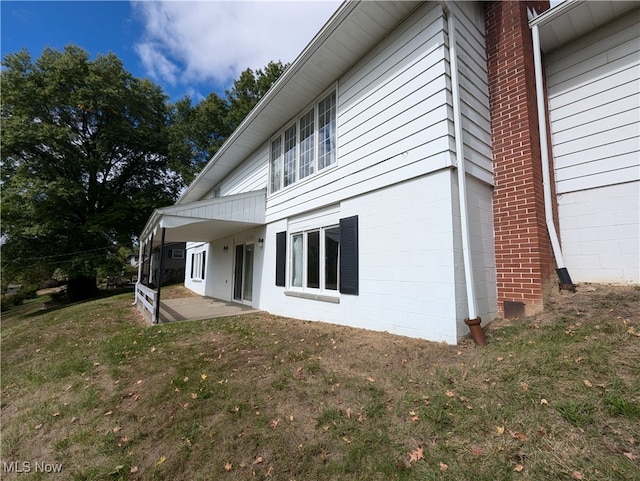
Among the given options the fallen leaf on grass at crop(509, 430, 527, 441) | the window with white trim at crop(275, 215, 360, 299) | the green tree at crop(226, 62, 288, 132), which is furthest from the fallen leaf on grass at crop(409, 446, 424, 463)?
the green tree at crop(226, 62, 288, 132)

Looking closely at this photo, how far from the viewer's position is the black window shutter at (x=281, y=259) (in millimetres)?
8055

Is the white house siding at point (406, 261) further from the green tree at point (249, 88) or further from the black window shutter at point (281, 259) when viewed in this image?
the green tree at point (249, 88)

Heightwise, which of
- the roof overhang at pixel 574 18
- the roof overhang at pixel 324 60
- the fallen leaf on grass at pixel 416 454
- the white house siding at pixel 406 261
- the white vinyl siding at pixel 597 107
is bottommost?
the fallen leaf on grass at pixel 416 454

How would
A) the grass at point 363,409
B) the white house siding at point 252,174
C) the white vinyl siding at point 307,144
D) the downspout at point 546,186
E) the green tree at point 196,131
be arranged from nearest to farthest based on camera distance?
the grass at point 363,409 < the downspout at point 546,186 < the white vinyl siding at point 307,144 < the white house siding at point 252,174 < the green tree at point 196,131

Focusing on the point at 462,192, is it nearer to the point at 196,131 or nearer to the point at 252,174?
the point at 252,174

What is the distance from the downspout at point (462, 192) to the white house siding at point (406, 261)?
18 centimetres

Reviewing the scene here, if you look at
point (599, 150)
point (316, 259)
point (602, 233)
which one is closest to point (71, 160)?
point (316, 259)

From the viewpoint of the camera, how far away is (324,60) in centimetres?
607

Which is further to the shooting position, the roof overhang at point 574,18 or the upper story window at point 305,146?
the upper story window at point 305,146

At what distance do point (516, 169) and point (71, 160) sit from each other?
24.5m

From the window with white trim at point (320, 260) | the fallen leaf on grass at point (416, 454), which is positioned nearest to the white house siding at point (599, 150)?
the window with white trim at point (320, 260)

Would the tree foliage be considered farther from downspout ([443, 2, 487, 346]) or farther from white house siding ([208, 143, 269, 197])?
downspout ([443, 2, 487, 346])

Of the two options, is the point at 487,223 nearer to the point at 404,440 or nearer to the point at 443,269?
the point at 443,269

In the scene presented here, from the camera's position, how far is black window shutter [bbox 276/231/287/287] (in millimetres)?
8055
